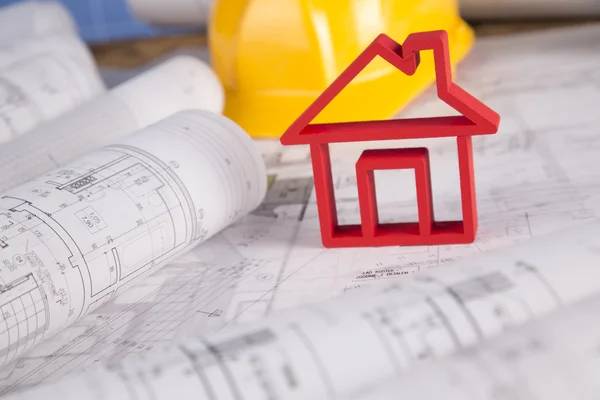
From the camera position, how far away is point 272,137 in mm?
1221

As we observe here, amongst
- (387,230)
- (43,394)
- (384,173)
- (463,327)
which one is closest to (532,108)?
(384,173)

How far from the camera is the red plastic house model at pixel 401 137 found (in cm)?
78

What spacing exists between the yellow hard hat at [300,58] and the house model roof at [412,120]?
33cm

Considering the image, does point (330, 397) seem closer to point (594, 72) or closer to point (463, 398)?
point (463, 398)

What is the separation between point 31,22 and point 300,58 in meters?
0.52

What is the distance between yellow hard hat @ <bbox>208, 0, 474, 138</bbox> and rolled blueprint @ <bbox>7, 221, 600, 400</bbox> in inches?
21.4

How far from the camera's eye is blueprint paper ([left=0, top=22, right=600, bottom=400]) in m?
0.73

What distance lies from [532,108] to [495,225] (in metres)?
0.36

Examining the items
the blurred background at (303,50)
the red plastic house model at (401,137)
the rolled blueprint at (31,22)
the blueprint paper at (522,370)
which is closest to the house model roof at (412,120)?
the red plastic house model at (401,137)

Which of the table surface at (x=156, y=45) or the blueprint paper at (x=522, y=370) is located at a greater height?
the table surface at (x=156, y=45)

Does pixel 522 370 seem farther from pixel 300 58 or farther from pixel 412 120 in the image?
pixel 300 58

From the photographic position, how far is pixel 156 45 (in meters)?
1.81

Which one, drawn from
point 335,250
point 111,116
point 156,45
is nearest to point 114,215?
point 335,250

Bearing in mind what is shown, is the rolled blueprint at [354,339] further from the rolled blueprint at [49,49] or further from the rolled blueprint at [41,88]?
the rolled blueprint at [49,49]
